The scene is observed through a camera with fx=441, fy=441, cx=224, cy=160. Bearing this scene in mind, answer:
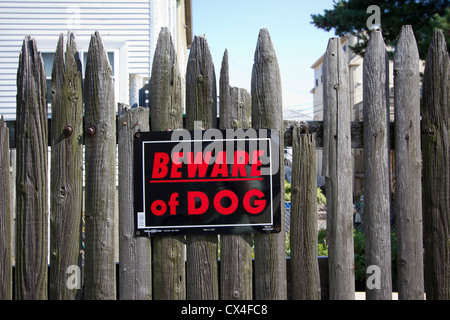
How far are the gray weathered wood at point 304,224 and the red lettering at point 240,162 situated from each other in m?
0.32

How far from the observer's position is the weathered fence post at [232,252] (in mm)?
2854

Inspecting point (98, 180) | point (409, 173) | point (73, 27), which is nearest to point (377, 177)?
point (409, 173)

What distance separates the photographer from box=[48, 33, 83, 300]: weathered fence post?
2848mm

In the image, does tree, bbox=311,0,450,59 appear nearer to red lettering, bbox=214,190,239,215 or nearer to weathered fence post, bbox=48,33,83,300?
red lettering, bbox=214,190,239,215

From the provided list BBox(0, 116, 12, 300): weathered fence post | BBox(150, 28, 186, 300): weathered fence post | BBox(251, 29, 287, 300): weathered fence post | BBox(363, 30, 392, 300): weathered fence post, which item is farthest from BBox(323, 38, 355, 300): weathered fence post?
BBox(0, 116, 12, 300): weathered fence post

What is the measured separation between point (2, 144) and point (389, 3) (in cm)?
1202

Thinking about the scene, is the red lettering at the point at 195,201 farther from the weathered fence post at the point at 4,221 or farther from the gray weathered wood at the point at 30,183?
the weathered fence post at the point at 4,221

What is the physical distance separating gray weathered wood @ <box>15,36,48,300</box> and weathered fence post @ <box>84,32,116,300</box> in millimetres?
301

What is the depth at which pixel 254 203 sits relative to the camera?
284 centimetres

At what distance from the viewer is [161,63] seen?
2.87m

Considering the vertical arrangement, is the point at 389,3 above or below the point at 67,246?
above

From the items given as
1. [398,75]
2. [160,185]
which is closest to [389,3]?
[398,75]
